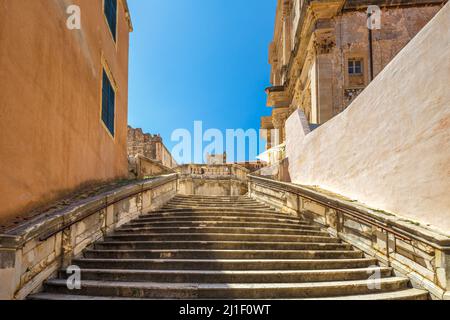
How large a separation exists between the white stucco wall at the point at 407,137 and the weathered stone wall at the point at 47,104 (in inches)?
242

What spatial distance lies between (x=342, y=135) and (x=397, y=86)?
7.35 ft

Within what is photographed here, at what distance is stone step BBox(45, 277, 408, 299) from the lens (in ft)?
13.1

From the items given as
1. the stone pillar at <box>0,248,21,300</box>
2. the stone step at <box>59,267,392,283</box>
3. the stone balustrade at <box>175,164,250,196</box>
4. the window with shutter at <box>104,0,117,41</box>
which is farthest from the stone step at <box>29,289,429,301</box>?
the stone balustrade at <box>175,164,250,196</box>

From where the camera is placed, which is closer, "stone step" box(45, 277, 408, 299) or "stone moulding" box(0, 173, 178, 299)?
"stone moulding" box(0, 173, 178, 299)

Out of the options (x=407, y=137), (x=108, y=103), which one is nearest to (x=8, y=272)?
(x=407, y=137)

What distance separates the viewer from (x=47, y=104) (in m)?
5.08

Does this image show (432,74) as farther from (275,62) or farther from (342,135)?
(275,62)

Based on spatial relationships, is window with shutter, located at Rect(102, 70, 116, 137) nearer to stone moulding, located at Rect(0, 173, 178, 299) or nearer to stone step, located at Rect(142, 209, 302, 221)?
stone moulding, located at Rect(0, 173, 178, 299)

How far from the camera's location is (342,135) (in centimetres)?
754

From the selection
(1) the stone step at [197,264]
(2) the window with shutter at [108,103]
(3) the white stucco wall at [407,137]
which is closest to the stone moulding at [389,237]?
(3) the white stucco wall at [407,137]

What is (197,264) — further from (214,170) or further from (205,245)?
(214,170)

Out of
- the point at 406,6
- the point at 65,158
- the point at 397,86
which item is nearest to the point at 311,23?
the point at 406,6

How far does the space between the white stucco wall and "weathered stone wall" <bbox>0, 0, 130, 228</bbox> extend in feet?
20.2

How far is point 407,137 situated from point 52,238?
595cm
